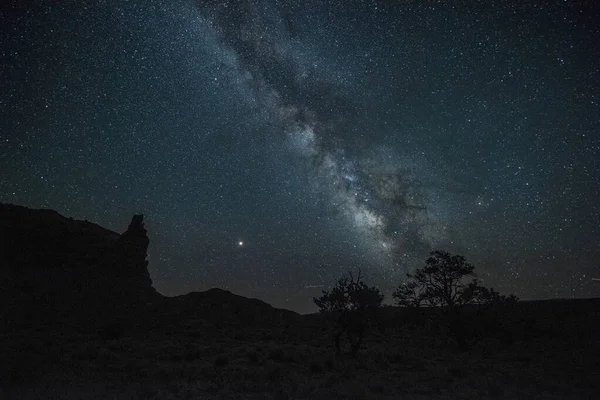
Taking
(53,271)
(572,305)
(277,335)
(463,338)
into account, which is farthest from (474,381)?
(53,271)

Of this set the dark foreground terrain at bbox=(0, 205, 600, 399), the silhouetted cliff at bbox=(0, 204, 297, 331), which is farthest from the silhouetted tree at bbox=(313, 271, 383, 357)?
the silhouetted cliff at bbox=(0, 204, 297, 331)

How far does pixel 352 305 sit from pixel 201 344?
51.1ft

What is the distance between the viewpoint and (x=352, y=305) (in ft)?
95.7

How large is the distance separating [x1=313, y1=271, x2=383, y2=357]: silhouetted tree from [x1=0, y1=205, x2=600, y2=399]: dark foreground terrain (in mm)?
1546

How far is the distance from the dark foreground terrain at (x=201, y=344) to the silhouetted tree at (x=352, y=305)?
5.07 feet

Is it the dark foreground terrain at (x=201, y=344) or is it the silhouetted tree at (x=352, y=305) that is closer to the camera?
the dark foreground terrain at (x=201, y=344)

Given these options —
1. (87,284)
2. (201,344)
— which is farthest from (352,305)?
(87,284)

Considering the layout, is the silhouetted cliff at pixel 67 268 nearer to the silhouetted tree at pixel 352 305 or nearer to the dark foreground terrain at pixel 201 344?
the dark foreground terrain at pixel 201 344

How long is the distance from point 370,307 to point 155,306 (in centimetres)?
3807

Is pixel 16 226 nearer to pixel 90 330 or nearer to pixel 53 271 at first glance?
pixel 53 271

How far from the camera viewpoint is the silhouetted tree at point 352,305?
28.1 meters

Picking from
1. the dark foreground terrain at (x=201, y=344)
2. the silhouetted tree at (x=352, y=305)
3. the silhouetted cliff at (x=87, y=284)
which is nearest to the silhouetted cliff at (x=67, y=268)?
the silhouetted cliff at (x=87, y=284)

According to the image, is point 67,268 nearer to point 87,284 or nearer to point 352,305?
point 87,284

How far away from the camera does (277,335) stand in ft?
146
